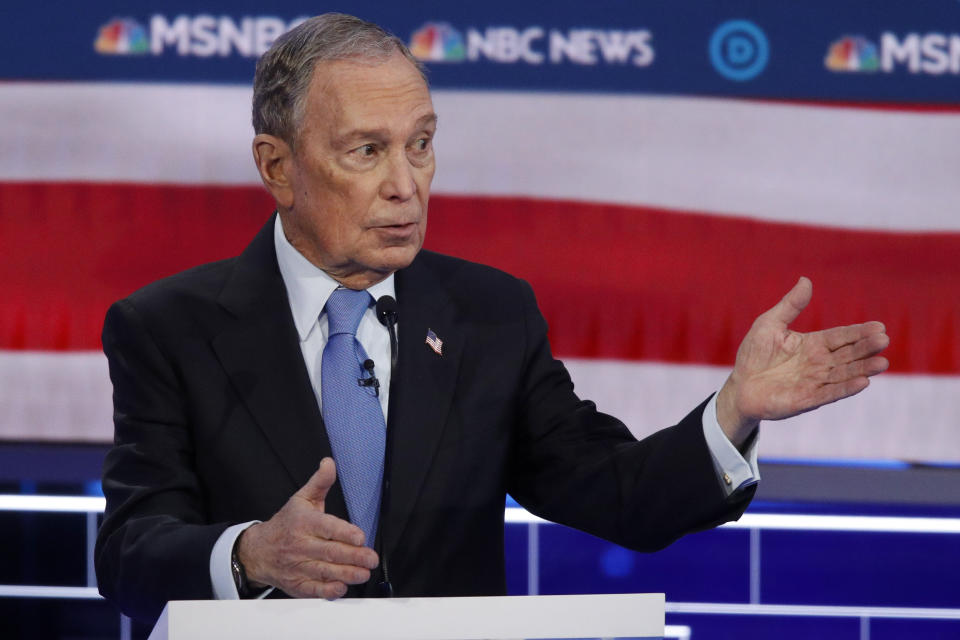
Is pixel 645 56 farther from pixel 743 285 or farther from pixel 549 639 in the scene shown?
pixel 549 639

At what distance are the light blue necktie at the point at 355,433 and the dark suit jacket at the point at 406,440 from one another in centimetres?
3

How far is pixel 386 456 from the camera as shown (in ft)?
5.86

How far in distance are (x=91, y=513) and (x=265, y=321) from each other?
1421mm

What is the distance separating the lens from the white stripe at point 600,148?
2.91 m

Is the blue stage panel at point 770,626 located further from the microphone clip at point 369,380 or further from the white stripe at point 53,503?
the microphone clip at point 369,380

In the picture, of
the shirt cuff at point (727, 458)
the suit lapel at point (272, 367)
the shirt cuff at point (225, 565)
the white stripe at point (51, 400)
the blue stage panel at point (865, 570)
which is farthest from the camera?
the blue stage panel at point (865, 570)

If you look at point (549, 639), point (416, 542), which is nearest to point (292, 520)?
point (549, 639)

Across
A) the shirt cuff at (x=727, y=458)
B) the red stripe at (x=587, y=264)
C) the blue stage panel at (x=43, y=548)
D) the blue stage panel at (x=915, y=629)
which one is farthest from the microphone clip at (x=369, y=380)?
the blue stage panel at (x=915, y=629)

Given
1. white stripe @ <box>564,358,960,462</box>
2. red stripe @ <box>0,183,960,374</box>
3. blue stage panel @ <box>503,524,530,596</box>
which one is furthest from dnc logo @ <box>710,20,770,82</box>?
blue stage panel @ <box>503,524,530,596</box>

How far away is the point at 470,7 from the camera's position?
2906 millimetres

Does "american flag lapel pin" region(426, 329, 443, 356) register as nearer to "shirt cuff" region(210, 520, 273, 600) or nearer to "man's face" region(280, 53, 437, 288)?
"man's face" region(280, 53, 437, 288)

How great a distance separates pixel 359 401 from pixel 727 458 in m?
0.52

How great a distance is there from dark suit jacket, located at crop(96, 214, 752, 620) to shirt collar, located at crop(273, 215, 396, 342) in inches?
0.7

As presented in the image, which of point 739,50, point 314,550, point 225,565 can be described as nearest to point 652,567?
point 739,50
